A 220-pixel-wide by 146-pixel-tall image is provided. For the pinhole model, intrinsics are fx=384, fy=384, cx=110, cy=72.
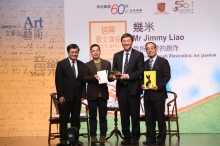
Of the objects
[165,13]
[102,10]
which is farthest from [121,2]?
[165,13]

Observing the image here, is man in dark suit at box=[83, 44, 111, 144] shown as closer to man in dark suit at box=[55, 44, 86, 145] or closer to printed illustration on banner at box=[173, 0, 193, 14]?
man in dark suit at box=[55, 44, 86, 145]

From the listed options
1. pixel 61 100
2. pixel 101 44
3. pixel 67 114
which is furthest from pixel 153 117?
pixel 101 44

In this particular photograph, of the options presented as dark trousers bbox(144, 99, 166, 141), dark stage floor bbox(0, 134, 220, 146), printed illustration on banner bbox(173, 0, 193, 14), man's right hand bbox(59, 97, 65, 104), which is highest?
printed illustration on banner bbox(173, 0, 193, 14)

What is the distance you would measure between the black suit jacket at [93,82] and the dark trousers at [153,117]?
669 mm

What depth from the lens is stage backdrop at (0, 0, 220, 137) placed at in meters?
7.25

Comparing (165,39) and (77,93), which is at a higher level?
(165,39)

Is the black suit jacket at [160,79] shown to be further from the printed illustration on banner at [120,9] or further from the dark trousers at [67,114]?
the printed illustration on banner at [120,9]

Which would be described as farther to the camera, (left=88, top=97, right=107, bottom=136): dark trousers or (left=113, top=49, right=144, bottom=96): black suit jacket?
(left=88, top=97, right=107, bottom=136): dark trousers

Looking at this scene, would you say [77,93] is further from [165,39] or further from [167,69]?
[165,39]


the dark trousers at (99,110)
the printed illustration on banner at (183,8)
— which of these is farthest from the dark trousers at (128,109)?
the printed illustration on banner at (183,8)

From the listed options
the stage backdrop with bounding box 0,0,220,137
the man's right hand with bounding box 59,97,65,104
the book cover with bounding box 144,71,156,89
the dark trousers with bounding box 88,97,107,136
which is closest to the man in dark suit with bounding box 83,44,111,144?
the dark trousers with bounding box 88,97,107,136

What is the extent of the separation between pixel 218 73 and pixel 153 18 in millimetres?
1602

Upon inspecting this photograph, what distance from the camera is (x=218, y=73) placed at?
723cm

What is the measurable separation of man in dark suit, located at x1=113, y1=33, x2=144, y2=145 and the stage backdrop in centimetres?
153
